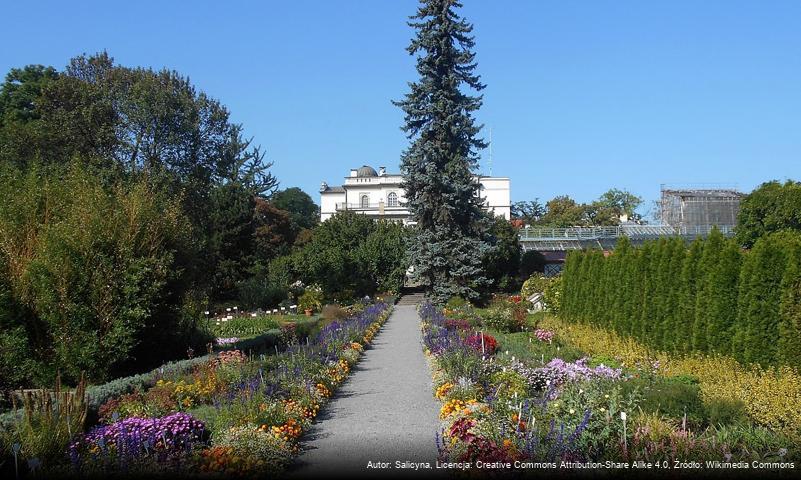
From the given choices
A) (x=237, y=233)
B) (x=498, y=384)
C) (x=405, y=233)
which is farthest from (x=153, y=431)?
(x=405, y=233)

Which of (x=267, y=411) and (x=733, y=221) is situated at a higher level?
(x=733, y=221)

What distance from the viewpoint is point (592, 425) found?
6996 mm

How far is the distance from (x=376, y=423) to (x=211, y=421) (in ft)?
7.42

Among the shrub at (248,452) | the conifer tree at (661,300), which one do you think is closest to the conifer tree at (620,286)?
the conifer tree at (661,300)

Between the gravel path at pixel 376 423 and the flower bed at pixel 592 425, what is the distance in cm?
43

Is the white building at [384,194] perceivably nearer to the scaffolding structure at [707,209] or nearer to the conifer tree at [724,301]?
the scaffolding structure at [707,209]

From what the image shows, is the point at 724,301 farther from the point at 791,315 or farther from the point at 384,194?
the point at 384,194

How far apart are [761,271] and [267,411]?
800 cm

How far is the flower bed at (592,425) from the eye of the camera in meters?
6.54

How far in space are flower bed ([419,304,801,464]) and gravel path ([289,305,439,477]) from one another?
43cm

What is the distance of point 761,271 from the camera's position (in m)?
11.1

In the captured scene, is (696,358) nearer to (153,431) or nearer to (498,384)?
(498,384)

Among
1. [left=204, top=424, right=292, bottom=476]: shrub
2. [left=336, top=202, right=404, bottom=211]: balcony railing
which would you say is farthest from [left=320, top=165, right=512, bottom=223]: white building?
[left=204, top=424, right=292, bottom=476]: shrub

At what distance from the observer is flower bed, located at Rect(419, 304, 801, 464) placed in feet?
21.5
